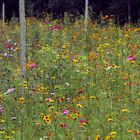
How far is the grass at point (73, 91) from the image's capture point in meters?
4.65

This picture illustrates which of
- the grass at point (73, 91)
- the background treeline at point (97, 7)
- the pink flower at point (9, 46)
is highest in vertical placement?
the background treeline at point (97, 7)

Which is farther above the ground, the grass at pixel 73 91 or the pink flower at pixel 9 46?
the pink flower at pixel 9 46

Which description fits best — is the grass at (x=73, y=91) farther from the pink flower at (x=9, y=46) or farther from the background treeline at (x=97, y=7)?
the background treeline at (x=97, y=7)

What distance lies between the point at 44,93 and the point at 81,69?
3.83 ft

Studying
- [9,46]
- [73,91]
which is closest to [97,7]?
[9,46]

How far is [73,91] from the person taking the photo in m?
6.11

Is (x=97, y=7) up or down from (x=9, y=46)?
up

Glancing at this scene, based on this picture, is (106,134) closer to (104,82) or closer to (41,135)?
(41,135)

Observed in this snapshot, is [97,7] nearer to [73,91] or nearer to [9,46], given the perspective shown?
Result: [9,46]

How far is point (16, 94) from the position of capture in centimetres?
594

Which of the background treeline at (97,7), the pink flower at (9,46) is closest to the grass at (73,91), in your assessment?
the pink flower at (9,46)

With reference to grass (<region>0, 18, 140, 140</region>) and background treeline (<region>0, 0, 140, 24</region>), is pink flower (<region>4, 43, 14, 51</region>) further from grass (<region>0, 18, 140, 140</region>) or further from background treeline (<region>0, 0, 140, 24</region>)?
background treeline (<region>0, 0, 140, 24</region>)

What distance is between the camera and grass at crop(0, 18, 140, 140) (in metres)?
4.65

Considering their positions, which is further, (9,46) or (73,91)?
(9,46)
